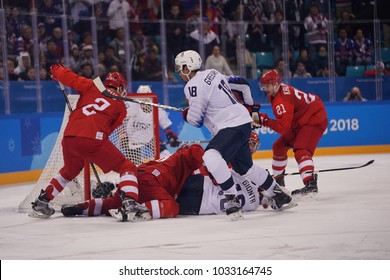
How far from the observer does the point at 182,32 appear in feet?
40.8

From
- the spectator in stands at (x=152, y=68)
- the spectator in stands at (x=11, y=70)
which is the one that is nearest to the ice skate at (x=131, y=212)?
the spectator in stands at (x=11, y=70)

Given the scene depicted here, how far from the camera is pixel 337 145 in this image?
13.1 metres

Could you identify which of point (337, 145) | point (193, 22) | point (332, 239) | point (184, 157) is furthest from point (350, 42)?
point (332, 239)

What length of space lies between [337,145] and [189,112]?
688cm

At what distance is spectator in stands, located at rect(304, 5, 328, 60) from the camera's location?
13.1m

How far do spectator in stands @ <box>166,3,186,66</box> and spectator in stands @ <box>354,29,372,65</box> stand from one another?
2.61 meters

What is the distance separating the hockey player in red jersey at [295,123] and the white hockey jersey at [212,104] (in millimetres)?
998

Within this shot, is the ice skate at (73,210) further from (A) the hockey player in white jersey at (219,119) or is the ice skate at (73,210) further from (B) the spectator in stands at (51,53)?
(B) the spectator in stands at (51,53)

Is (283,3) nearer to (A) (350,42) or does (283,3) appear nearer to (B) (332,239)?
(A) (350,42)

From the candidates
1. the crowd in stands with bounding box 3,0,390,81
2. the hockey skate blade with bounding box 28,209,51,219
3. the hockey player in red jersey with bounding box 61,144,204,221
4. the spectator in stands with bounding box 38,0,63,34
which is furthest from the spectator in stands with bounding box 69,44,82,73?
the hockey player in red jersey with bounding box 61,144,204,221

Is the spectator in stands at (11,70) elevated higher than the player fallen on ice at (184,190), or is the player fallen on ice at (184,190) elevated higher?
the spectator in stands at (11,70)

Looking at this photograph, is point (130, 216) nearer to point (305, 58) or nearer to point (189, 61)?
point (189, 61)

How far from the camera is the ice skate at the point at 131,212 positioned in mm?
6527

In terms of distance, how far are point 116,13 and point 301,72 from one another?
9.33 feet
